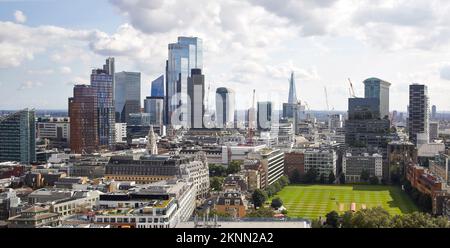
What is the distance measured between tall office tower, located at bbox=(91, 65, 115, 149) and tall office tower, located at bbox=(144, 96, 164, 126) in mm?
8987

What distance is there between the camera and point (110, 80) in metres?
20.9

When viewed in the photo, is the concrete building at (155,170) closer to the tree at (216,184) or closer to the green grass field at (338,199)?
the tree at (216,184)

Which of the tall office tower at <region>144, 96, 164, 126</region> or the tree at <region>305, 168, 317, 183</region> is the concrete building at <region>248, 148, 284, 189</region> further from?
the tall office tower at <region>144, 96, 164, 126</region>

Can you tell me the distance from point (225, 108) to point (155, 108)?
14.5 feet

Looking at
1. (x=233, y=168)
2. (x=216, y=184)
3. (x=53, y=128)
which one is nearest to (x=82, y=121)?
(x=53, y=128)

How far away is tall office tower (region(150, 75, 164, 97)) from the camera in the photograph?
33.7 metres

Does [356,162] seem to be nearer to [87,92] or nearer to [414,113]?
[414,113]

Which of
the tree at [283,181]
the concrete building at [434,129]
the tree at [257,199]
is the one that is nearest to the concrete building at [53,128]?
the tree at [283,181]

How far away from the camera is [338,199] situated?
422 inches

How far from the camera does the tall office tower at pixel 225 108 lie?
27.2 meters

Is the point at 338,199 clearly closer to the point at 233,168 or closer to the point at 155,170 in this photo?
the point at 233,168

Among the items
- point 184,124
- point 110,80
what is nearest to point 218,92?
point 184,124

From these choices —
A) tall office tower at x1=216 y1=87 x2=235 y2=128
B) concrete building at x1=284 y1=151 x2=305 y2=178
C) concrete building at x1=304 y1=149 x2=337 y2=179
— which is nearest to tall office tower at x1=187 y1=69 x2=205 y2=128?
tall office tower at x1=216 y1=87 x2=235 y2=128
